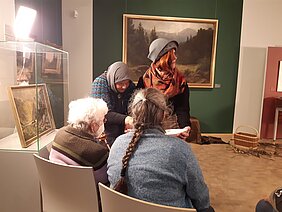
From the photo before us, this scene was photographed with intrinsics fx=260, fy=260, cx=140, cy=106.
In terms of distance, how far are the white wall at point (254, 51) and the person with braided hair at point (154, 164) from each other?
178 inches

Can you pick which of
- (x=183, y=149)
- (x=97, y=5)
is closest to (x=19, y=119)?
(x=183, y=149)

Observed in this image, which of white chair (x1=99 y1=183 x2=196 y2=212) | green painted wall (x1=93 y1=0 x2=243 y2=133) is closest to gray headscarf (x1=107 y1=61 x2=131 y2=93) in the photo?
white chair (x1=99 y1=183 x2=196 y2=212)

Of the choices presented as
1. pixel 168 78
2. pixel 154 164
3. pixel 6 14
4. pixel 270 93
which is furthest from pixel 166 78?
pixel 270 93

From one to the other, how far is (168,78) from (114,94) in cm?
42

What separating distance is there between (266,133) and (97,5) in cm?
416

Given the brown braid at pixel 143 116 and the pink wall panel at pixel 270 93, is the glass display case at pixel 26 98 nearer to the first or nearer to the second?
the brown braid at pixel 143 116

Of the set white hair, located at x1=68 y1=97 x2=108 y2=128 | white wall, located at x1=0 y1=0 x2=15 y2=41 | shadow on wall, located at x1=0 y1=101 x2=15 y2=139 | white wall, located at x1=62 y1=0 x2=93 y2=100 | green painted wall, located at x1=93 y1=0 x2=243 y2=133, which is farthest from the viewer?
green painted wall, located at x1=93 y1=0 x2=243 y2=133

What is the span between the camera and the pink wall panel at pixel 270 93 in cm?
500

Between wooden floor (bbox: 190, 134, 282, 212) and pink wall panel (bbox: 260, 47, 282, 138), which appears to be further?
pink wall panel (bbox: 260, 47, 282, 138)

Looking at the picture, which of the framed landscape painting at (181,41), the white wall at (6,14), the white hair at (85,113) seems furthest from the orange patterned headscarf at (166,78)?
the framed landscape painting at (181,41)

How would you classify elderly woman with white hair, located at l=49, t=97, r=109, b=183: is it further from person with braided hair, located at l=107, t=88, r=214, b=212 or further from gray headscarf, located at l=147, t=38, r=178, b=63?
gray headscarf, located at l=147, t=38, r=178, b=63

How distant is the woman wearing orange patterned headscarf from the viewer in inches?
70.3

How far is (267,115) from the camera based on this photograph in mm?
5184

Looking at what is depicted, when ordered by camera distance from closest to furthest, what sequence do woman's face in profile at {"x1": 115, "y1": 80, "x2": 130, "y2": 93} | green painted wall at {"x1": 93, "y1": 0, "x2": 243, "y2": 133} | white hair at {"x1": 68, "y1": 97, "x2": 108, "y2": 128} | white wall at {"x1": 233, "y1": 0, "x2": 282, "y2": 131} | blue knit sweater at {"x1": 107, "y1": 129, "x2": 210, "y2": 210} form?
blue knit sweater at {"x1": 107, "y1": 129, "x2": 210, "y2": 210} → white hair at {"x1": 68, "y1": 97, "x2": 108, "y2": 128} → woman's face in profile at {"x1": 115, "y1": 80, "x2": 130, "y2": 93} → green painted wall at {"x1": 93, "y1": 0, "x2": 243, "y2": 133} → white wall at {"x1": 233, "y1": 0, "x2": 282, "y2": 131}
